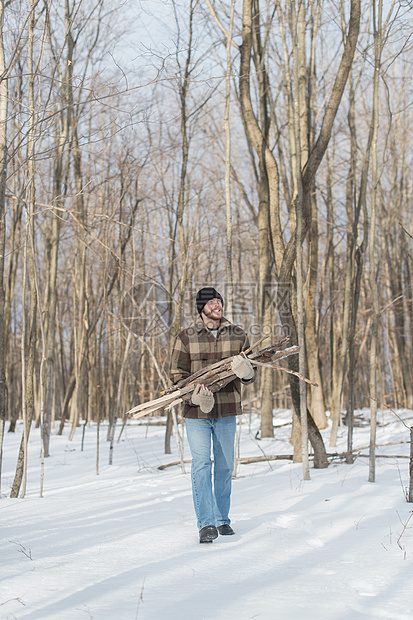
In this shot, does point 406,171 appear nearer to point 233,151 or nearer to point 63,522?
point 233,151

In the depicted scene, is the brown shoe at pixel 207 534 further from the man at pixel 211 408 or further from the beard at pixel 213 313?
the beard at pixel 213 313

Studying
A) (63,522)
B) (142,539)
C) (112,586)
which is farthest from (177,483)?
(112,586)

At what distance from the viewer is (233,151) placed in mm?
16469

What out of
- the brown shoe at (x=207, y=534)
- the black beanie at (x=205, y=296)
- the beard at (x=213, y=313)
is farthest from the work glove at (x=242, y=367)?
the brown shoe at (x=207, y=534)

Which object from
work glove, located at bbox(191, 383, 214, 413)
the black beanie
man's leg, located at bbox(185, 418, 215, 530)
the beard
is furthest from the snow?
the black beanie

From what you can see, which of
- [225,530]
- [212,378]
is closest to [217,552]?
[225,530]

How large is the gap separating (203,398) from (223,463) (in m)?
0.49

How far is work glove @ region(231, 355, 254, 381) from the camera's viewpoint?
337 centimetres

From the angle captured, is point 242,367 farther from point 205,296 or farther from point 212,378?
point 205,296

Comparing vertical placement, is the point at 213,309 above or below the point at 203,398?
above

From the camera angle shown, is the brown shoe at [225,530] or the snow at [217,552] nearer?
the snow at [217,552]

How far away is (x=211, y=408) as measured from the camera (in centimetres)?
342

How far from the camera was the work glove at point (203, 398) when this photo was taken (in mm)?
3398

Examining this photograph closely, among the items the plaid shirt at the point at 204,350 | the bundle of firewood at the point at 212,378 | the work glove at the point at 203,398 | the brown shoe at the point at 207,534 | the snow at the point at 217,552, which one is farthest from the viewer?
the plaid shirt at the point at 204,350
